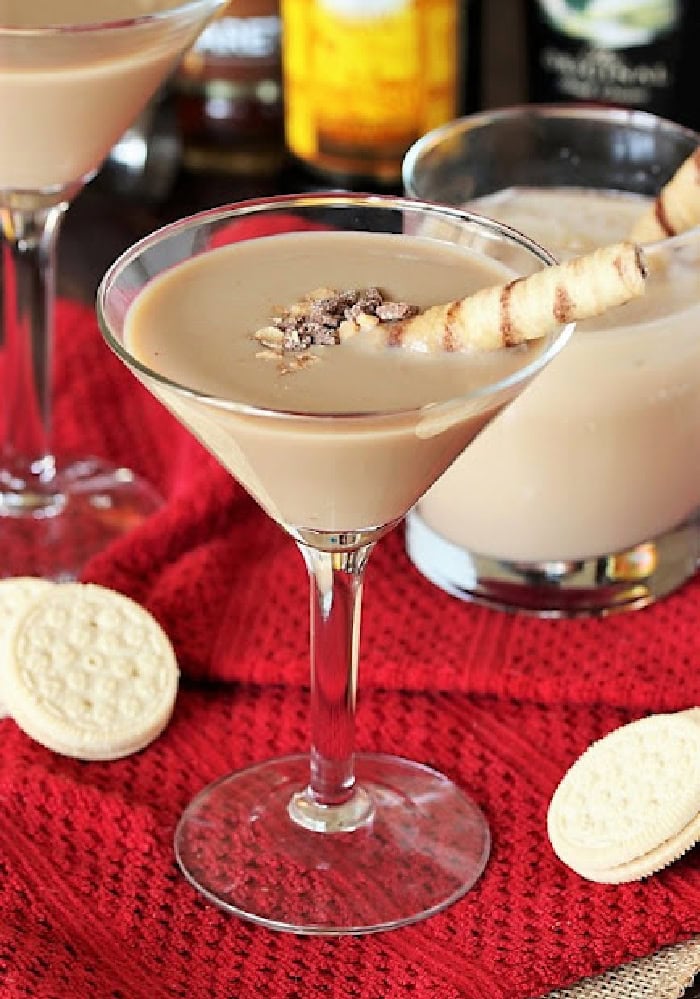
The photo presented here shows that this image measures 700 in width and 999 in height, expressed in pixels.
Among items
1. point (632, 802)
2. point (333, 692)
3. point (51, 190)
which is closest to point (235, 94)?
point (51, 190)

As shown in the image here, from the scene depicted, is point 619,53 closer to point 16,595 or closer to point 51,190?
point 51,190

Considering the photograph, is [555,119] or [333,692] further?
[555,119]

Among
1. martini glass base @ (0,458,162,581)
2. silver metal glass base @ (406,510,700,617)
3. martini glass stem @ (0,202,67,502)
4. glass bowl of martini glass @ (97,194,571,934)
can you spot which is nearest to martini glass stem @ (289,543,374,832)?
glass bowl of martini glass @ (97,194,571,934)

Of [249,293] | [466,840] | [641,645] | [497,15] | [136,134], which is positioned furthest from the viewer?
[497,15]

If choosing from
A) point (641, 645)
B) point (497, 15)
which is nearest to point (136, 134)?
point (497, 15)

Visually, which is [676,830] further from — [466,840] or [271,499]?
[271,499]
